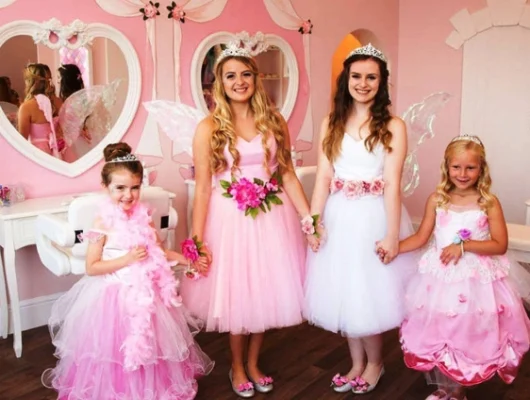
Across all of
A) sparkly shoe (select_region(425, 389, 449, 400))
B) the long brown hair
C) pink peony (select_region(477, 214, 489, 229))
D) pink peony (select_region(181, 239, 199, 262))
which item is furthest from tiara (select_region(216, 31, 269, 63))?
sparkly shoe (select_region(425, 389, 449, 400))

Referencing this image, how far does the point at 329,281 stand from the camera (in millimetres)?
2334

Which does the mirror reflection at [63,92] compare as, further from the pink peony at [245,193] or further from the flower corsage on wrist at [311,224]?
the flower corsage on wrist at [311,224]

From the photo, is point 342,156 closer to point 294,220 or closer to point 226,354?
point 294,220

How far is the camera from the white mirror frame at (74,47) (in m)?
3.01

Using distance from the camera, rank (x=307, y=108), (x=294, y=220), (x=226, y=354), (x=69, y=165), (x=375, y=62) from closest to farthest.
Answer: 1. (x=375, y=62)
2. (x=294, y=220)
3. (x=226, y=354)
4. (x=69, y=165)
5. (x=307, y=108)

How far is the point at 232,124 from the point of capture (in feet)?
7.68

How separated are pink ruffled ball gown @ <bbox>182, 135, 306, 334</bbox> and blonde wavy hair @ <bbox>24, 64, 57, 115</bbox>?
1.38 m

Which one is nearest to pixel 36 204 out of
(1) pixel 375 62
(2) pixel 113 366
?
(2) pixel 113 366

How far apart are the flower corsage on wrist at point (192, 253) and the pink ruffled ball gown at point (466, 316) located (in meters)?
0.88

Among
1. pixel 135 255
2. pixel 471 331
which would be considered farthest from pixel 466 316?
pixel 135 255

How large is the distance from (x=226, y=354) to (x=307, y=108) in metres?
2.28

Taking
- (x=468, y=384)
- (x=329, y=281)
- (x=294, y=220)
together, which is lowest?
(x=468, y=384)

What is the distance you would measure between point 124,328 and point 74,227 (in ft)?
1.99

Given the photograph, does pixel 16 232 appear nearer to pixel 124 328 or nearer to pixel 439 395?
pixel 124 328
